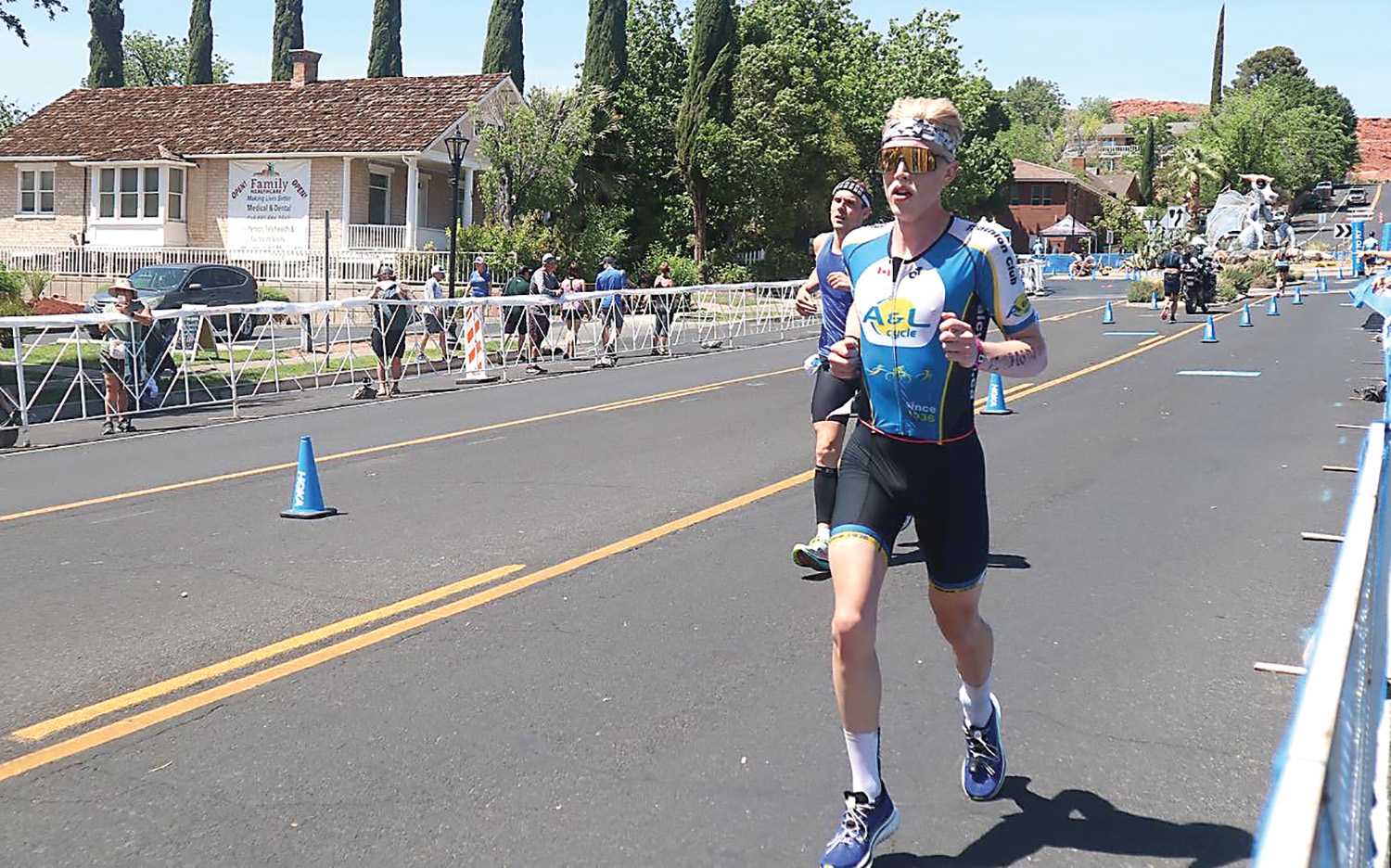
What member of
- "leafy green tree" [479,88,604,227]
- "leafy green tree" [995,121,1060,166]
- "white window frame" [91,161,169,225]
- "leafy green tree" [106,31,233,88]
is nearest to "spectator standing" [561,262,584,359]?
"leafy green tree" [479,88,604,227]

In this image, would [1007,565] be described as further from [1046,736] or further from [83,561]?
[83,561]

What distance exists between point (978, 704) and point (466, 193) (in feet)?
140

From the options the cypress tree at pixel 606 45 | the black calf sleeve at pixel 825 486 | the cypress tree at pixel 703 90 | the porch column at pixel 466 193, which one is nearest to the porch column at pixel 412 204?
the porch column at pixel 466 193

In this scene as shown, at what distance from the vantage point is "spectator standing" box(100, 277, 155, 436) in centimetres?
1647

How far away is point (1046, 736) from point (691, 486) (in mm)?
5802

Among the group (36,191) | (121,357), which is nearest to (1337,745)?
(121,357)

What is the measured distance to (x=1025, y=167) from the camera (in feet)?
A: 362

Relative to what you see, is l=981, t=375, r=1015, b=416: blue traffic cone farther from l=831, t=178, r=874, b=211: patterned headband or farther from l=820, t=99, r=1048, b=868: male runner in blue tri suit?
l=820, t=99, r=1048, b=868: male runner in blue tri suit

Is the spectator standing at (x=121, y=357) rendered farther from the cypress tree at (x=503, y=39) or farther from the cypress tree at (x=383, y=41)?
the cypress tree at (x=383, y=41)

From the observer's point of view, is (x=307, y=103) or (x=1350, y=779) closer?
(x=1350, y=779)

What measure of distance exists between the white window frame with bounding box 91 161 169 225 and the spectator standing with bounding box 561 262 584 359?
22366 mm

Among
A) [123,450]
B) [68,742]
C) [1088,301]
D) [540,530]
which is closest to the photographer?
[68,742]

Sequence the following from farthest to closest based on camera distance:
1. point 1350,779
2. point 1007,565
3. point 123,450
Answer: point 123,450 → point 1007,565 → point 1350,779

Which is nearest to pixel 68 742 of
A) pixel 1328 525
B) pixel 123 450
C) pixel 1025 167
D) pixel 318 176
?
pixel 1328 525
